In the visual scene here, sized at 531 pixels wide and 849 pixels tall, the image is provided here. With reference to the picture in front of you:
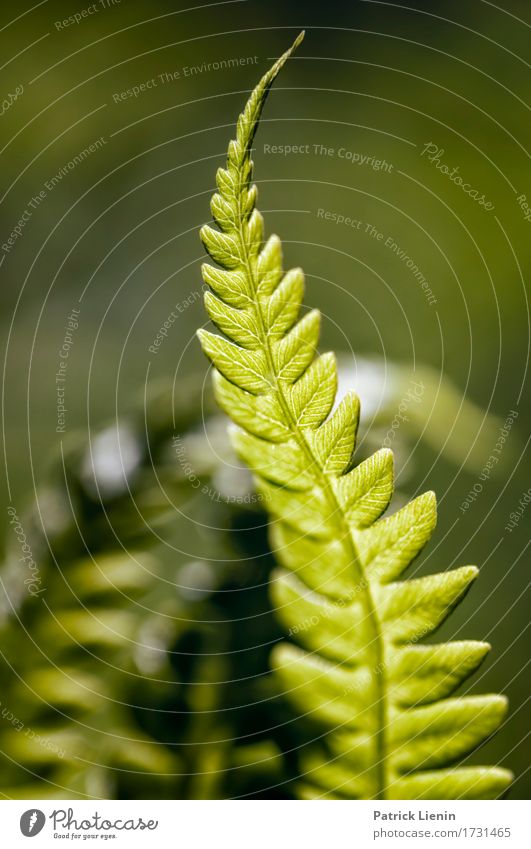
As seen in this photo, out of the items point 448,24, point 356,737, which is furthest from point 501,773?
point 448,24
